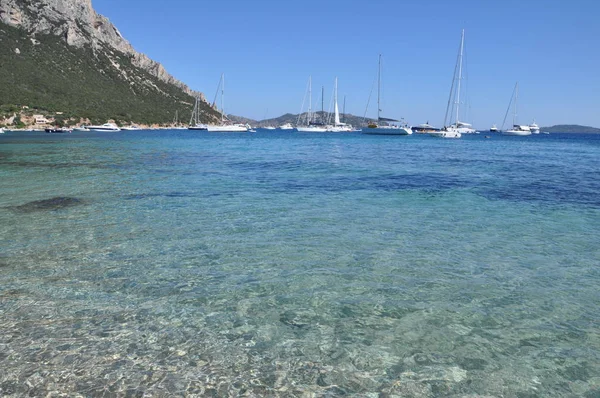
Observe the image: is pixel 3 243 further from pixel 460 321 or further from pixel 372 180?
pixel 372 180

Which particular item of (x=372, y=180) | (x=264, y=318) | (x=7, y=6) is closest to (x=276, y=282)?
(x=264, y=318)

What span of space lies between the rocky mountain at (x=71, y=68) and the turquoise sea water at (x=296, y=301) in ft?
342

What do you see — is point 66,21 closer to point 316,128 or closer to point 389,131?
point 316,128

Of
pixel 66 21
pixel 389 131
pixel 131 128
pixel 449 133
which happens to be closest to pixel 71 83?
pixel 131 128

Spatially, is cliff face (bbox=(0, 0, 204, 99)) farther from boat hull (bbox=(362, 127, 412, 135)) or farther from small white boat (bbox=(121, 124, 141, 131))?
boat hull (bbox=(362, 127, 412, 135))

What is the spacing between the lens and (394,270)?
806 centimetres

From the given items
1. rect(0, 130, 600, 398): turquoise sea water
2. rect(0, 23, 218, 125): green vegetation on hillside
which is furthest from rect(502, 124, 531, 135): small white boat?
rect(0, 130, 600, 398): turquoise sea water

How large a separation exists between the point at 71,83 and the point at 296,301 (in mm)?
140322

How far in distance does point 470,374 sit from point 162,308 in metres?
4.41

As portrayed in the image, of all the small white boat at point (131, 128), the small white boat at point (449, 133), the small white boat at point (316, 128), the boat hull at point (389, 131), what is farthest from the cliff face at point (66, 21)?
the small white boat at point (449, 133)

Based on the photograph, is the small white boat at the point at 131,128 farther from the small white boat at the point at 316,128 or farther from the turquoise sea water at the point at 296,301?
the turquoise sea water at the point at 296,301

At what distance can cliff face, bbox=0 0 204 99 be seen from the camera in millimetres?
125000

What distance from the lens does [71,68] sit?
5034 inches

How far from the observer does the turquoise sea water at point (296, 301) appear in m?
4.55
